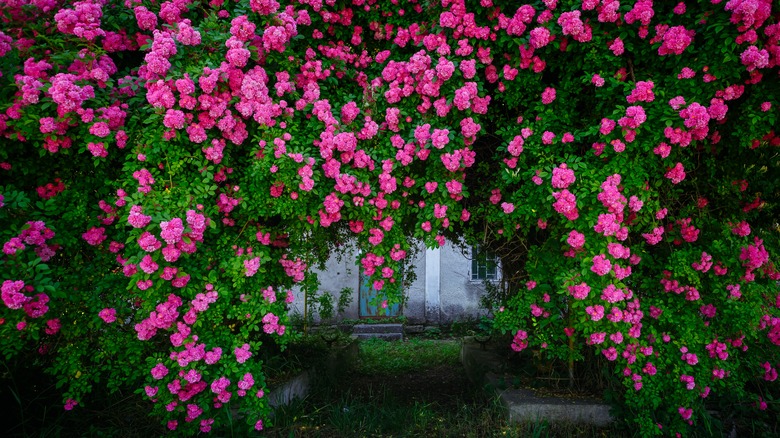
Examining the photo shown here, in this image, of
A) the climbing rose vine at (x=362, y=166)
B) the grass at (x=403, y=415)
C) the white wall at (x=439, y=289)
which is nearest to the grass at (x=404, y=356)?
the grass at (x=403, y=415)

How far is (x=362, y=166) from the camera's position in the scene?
3.22 meters

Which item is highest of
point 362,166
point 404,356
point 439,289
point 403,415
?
point 362,166

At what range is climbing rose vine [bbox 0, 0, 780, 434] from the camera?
2.96m

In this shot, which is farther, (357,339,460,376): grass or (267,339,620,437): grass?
(357,339,460,376): grass

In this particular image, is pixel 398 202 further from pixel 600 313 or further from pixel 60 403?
pixel 60 403

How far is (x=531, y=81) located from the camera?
3.42 metres

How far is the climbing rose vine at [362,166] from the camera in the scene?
117 inches

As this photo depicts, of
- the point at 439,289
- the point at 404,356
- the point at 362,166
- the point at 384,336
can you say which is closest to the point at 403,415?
the point at 362,166

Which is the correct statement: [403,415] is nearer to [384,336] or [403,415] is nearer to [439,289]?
[384,336]

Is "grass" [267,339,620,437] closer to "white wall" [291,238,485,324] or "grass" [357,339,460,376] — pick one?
"grass" [357,339,460,376]

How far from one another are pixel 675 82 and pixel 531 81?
2.98ft

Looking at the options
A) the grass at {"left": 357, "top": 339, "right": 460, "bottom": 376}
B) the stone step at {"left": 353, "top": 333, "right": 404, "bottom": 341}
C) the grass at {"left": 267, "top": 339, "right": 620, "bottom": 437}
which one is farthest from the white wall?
the grass at {"left": 267, "top": 339, "right": 620, "bottom": 437}

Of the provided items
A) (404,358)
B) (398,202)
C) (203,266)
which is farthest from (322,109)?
(404,358)

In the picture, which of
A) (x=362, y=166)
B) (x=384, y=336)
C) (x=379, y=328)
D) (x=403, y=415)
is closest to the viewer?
(x=362, y=166)
